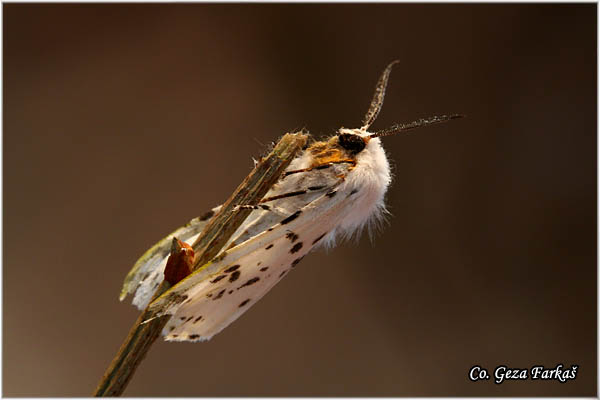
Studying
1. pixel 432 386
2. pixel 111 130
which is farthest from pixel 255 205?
pixel 432 386

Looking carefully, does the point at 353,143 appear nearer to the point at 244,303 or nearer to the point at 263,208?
the point at 263,208

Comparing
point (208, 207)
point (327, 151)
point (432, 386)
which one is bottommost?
point (432, 386)

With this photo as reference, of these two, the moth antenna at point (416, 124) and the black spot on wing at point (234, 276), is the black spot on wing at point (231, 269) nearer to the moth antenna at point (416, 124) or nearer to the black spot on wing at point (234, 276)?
the black spot on wing at point (234, 276)

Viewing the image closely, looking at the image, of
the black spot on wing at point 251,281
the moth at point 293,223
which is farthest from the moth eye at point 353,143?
the black spot on wing at point 251,281

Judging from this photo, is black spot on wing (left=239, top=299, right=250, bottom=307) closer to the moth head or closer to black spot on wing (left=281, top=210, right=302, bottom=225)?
black spot on wing (left=281, top=210, right=302, bottom=225)

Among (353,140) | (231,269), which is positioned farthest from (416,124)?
(231,269)

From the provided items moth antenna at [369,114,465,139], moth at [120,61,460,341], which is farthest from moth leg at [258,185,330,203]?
moth antenna at [369,114,465,139]

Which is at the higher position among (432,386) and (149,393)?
(149,393)

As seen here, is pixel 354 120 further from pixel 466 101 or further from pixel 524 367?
pixel 524 367
